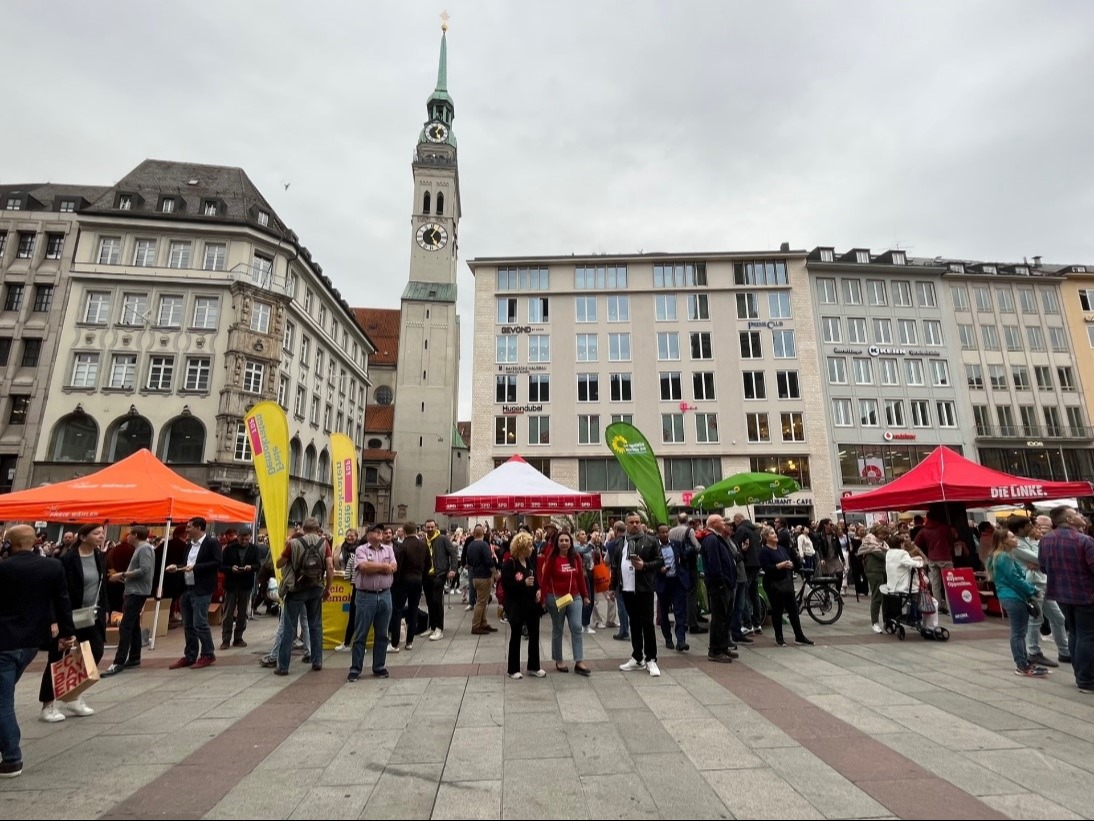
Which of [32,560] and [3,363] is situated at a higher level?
[3,363]

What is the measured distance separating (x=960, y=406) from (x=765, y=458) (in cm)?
1439

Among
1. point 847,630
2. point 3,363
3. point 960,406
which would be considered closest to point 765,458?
point 960,406

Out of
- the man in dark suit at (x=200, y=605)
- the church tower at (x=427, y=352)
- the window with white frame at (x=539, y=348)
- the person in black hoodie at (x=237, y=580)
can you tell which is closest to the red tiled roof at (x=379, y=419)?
the church tower at (x=427, y=352)

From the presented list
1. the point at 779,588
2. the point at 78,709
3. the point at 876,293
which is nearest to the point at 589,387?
the point at 876,293

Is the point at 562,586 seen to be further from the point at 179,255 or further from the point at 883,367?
the point at 883,367

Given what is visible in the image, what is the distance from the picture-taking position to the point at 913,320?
39281 mm

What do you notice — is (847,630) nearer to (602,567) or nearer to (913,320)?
(602,567)

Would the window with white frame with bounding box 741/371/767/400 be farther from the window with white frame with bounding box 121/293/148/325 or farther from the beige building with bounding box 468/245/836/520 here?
the window with white frame with bounding box 121/293/148/325

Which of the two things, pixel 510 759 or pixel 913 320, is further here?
pixel 913 320

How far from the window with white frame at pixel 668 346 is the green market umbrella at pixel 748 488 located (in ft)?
69.4

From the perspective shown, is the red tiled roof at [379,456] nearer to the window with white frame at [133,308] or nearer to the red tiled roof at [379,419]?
the red tiled roof at [379,419]

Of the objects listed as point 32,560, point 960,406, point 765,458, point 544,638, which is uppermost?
point 960,406

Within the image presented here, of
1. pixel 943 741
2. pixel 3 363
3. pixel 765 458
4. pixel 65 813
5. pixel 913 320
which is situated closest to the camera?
pixel 65 813

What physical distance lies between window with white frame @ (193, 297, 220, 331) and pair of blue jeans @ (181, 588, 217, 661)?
28246 millimetres
